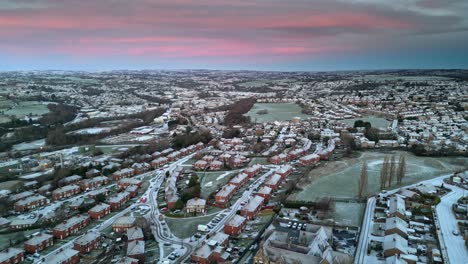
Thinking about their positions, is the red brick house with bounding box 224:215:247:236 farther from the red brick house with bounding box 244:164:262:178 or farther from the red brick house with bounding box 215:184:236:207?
the red brick house with bounding box 244:164:262:178

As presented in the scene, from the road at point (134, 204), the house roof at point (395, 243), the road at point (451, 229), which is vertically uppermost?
the house roof at point (395, 243)

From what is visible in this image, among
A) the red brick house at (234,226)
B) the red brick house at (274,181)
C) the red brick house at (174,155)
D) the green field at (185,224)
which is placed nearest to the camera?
the red brick house at (234,226)

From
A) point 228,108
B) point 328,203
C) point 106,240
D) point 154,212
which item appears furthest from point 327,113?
point 106,240

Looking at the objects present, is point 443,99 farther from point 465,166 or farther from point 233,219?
point 233,219

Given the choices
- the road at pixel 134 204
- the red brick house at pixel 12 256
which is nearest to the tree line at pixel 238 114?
the road at pixel 134 204

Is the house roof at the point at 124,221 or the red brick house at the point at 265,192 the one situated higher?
the red brick house at the point at 265,192

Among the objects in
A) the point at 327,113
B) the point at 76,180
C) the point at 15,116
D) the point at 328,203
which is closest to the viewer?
the point at 328,203

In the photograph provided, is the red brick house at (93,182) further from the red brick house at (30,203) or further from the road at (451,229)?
the road at (451,229)
